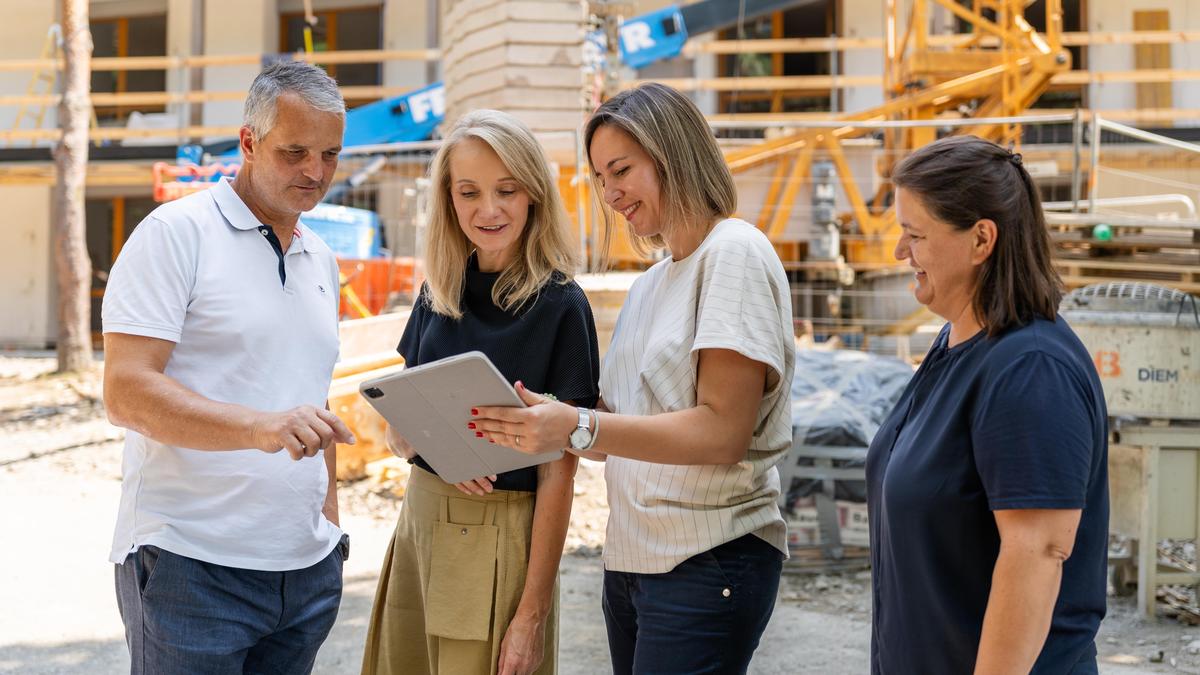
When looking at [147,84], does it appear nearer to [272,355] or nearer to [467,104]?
[467,104]

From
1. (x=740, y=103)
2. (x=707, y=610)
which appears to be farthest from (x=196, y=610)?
(x=740, y=103)

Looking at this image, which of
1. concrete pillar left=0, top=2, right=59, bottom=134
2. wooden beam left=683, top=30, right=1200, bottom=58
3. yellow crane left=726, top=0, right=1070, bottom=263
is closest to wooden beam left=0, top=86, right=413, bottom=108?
concrete pillar left=0, top=2, right=59, bottom=134

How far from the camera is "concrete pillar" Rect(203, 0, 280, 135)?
58.7ft

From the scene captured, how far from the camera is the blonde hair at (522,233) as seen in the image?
220 cm

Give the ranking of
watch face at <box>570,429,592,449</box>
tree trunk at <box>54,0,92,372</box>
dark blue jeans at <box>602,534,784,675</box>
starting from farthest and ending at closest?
1. tree trunk at <box>54,0,92,372</box>
2. dark blue jeans at <box>602,534,784,675</box>
3. watch face at <box>570,429,592,449</box>

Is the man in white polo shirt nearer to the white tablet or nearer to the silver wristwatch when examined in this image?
the white tablet

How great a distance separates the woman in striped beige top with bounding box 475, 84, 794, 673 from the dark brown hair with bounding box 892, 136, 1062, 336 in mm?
Answer: 375

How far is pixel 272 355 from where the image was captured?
2174mm

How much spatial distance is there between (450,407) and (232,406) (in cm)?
42

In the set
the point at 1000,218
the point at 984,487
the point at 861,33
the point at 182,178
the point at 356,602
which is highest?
the point at 861,33

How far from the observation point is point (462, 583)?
7.20 feet

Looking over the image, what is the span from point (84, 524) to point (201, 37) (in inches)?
520

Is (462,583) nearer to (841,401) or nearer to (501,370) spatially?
(501,370)

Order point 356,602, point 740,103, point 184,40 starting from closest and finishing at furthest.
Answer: point 356,602 → point 740,103 → point 184,40
